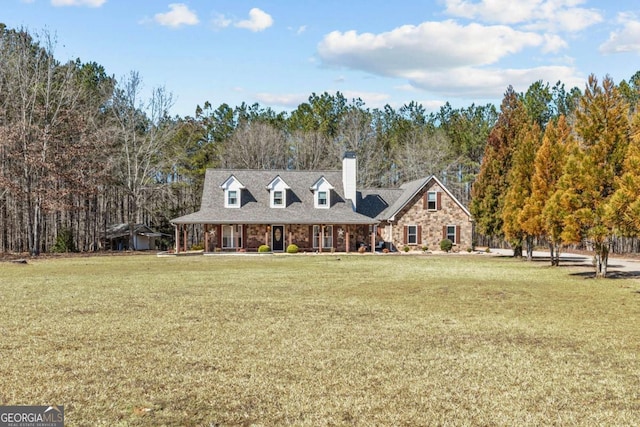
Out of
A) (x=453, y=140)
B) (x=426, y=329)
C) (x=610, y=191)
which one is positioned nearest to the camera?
(x=426, y=329)

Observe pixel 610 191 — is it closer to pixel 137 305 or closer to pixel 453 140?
pixel 137 305

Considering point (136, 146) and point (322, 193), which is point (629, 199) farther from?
point (136, 146)

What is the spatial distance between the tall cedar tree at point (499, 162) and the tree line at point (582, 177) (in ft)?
0.23

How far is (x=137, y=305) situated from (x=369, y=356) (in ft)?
24.4

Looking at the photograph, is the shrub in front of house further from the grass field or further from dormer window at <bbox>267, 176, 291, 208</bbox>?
the grass field

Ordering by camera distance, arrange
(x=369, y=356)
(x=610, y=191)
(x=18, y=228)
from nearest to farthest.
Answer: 1. (x=369, y=356)
2. (x=610, y=191)
3. (x=18, y=228)

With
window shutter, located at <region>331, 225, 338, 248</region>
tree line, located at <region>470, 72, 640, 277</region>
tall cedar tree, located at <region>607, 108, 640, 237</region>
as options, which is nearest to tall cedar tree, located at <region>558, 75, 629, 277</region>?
tree line, located at <region>470, 72, 640, 277</region>

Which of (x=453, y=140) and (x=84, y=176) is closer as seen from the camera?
(x=84, y=176)

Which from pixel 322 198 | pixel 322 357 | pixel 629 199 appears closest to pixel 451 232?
pixel 322 198

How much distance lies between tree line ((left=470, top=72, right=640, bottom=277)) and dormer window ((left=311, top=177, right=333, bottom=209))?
44.6 feet

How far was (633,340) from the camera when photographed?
10.0m

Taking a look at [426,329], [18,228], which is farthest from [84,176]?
[426,329]

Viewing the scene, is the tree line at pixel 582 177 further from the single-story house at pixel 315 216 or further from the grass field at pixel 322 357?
the single-story house at pixel 315 216

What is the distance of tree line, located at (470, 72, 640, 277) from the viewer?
19.9m
